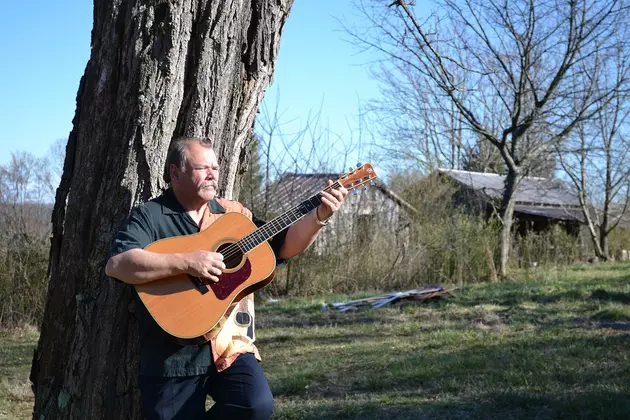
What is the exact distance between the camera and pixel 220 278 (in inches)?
129

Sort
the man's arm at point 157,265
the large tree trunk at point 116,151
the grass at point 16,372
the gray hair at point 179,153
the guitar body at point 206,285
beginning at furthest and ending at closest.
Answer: the grass at point 16,372
the large tree trunk at point 116,151
the gray hair at point 179,153
the guitar body at point 206,285
the man's arm at point 157,265

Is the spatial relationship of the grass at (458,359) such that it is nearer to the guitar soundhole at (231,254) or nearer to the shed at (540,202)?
the guitar soundhole at (231,254)

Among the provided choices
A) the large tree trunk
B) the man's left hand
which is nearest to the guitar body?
the man's left hand

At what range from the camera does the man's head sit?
331 centimetres

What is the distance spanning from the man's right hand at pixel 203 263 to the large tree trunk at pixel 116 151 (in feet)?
2.12

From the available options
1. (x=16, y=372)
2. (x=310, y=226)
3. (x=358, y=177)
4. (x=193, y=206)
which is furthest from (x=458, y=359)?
(x=16, y=372)

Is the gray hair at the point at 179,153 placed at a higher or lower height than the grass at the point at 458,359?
higher

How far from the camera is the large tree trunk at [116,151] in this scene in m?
3.57

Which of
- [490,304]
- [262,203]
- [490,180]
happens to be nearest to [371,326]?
[490,304]

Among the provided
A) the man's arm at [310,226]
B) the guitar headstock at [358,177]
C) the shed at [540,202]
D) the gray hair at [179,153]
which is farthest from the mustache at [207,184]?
the shed at [540,202]

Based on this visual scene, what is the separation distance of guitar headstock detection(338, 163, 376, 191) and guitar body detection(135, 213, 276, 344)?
20.9 inches

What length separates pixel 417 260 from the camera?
630 inches

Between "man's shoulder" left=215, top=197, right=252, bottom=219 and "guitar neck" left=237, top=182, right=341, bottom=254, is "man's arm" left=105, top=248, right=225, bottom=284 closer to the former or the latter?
"guitar neck" left=237, top=182, right=341, bottom=254

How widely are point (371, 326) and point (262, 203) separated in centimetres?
553
